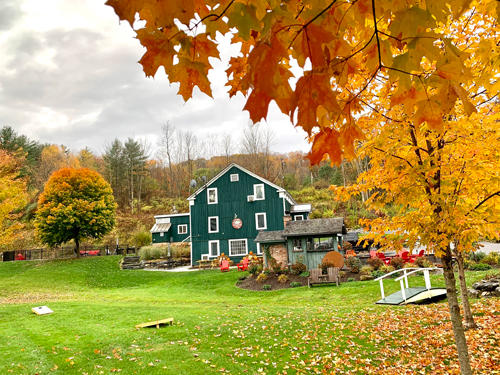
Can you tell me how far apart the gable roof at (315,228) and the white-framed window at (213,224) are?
9.65 metres

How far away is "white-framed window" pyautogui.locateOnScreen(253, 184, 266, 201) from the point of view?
30125 mm

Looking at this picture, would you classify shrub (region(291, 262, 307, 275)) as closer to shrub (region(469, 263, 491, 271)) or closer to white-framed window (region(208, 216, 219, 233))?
shrub (region(469, 263, 491, 271))

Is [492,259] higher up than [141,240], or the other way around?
[141,240]

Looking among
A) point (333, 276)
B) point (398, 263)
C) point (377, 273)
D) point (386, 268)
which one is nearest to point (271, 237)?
point (333, 276)

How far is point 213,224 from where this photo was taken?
101ft

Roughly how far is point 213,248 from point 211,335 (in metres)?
21.6

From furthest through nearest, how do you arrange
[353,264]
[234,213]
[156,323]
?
1. [234,213]
2. [353,264]
3. [156,323]

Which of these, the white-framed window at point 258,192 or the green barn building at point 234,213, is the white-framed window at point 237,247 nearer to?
the green barn building at point 234,213

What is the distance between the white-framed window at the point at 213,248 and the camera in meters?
30.0

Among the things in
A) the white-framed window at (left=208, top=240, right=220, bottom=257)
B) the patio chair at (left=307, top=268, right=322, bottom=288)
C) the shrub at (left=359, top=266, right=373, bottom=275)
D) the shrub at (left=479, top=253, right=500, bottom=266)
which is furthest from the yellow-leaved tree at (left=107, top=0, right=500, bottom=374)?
the white-framed window at (left=208, top=240, right=220, bottom=257)

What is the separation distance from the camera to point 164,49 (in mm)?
1604

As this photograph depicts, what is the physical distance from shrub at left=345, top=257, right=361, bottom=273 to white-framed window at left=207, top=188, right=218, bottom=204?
1463cm

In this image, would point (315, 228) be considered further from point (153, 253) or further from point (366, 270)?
point (153, 253)

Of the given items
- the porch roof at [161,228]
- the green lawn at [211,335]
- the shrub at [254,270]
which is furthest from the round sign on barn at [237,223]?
the green lawn at [211,335]
